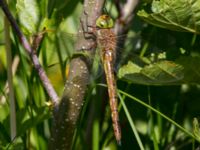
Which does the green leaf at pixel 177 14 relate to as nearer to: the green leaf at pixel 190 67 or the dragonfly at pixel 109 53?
the green leaf at pixel 190 67

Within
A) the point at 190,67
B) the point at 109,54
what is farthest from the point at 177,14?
the point at 109,54

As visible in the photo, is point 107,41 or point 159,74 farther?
point 107,41

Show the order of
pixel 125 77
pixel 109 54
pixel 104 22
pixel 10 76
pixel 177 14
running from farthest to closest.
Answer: pixel 109 54 < pixel 104 22 < pixel 10 76 < pixel 125 77 < pixel 177 14

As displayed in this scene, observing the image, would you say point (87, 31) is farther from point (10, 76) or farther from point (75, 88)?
point (10, 76)

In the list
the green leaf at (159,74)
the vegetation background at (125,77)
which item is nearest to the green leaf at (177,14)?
the vegetation background at (125,77)

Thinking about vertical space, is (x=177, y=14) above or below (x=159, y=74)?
above

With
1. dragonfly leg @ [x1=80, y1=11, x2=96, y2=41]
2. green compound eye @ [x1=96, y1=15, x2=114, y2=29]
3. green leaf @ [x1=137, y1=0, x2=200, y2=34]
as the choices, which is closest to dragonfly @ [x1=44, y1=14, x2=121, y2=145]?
green compound eye @ [x1=96, y1=15, x2=114, y2=29]
